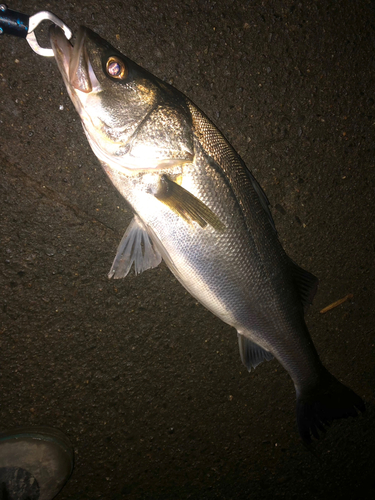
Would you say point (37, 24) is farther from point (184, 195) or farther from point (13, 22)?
point (184, 195)

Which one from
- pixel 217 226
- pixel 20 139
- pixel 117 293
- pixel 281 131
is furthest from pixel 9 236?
pixel 281 131

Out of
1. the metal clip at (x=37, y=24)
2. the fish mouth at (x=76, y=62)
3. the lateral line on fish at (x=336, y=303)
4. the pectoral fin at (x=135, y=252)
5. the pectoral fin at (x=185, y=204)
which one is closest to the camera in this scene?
the fish mouth at (x=76, y=62)

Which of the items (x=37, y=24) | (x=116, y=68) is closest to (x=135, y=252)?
(x=116, y=68)

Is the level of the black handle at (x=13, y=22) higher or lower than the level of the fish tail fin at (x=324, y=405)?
higher

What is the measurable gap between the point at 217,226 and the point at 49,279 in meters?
1.18

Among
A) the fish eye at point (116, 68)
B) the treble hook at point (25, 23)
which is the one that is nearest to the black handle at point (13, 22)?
the treble hook at point (25, 23)

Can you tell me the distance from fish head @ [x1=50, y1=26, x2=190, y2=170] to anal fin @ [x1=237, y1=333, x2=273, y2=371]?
1.22 metres

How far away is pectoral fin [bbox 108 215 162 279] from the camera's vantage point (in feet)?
5.74

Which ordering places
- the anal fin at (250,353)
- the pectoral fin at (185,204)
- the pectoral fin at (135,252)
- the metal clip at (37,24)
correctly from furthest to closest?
the anal fin at (250,353) < the pectoral fin at (135,252) < the metal clip at (37,24) < the pectoral fin at (185,204)

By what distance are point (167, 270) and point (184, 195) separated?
0.75m

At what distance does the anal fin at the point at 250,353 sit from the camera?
187cm

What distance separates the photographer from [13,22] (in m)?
1.55

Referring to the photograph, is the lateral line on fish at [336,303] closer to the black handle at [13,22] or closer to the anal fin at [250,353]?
the anal fin at [250,353]

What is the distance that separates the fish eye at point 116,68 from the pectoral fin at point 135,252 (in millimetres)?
755
